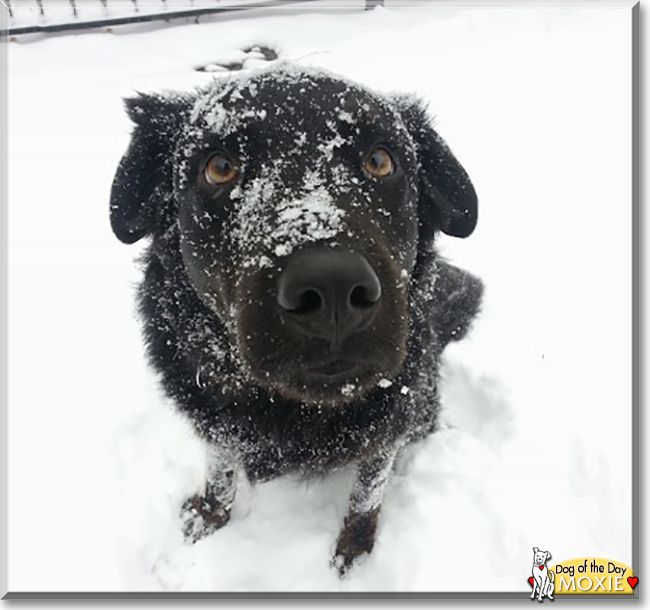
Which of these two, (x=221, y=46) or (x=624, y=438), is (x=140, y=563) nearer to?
(x=624, y=438)

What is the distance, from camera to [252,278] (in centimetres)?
165

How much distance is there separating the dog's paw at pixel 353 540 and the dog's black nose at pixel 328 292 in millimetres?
1612

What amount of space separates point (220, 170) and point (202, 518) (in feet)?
6.63

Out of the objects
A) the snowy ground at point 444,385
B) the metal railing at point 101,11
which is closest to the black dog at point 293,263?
the snowy ground at point 444,385

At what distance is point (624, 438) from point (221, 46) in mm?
6605

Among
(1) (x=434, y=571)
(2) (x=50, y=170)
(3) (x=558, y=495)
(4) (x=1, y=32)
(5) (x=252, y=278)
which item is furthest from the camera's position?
(4) (x=1, y=32)

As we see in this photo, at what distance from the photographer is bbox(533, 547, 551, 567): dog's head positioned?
268 centimetres

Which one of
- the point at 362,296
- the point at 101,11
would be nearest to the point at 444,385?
the point at 362,296

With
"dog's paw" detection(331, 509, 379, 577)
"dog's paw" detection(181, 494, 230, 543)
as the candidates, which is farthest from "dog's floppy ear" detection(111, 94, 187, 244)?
"dog's paw" detection(331, 509, 379, 577)

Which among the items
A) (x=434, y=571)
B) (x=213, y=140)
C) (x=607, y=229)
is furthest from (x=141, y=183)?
(x=607, y=229)

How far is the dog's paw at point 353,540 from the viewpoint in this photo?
109 inches

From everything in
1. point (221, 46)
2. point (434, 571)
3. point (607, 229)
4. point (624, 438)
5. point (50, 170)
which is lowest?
point (434, 571)

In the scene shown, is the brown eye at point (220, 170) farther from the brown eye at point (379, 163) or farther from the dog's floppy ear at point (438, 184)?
the dog's floppy ear at point (438, 184)

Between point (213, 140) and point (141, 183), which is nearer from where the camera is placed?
point (213, 140)
